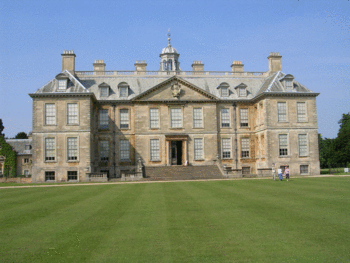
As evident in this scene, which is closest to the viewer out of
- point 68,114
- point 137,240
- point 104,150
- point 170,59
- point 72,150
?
point 137,240

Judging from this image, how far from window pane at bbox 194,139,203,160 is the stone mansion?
0.11m

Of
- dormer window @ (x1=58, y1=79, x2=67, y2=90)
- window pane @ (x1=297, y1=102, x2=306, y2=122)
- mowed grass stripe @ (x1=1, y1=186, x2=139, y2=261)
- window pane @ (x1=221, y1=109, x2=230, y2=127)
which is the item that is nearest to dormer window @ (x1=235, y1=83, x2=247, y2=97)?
window pane @ (x1=221, y1=109, x2=230, y2=127)

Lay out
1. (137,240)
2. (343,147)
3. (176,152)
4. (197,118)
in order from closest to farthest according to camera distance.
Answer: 1. (137,240)
2. (197,118)
3. (176,152)
4. (343,147)

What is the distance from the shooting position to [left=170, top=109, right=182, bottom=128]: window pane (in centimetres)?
4194

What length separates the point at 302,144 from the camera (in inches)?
1603

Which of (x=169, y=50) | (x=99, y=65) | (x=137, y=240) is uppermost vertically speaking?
(x=169, y=50)

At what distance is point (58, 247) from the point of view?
29.0 ft

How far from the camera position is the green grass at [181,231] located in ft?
26.6

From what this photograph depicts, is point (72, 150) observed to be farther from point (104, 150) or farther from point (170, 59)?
point (170, 59)

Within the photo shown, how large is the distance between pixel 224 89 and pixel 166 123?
26.3ft

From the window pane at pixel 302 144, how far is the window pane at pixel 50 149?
25849mm

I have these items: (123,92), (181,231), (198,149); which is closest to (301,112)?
(198,149)

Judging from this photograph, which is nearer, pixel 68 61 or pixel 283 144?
pixel 283 144

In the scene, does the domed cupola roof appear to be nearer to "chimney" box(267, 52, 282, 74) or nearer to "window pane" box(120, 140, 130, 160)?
"chimney" box(267, 52, 282, 74)
